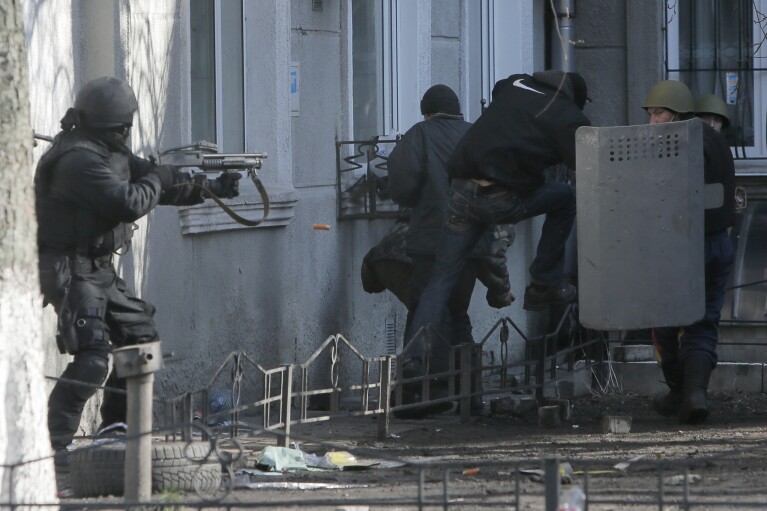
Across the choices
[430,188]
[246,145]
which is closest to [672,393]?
[430,188]

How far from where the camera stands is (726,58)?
14039mm

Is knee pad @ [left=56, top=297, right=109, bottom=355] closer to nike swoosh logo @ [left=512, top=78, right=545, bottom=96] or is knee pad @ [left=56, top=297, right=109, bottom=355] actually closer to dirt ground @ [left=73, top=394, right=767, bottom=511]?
dirt ground @ [left=73, top=394, right=767, bottom=511]

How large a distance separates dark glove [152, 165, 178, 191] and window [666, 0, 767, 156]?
712 centimetres

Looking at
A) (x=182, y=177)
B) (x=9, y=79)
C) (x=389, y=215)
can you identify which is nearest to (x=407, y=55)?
(x=389, y=215)

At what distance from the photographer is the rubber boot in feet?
31.1

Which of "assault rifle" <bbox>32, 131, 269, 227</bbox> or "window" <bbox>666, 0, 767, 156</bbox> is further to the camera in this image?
"window" <bbox>666, 0, 767, 156</bbox>

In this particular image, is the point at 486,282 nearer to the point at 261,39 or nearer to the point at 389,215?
the point at 389,215

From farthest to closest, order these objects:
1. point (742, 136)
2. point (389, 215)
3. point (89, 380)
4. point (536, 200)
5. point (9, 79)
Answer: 1. point (742, 136)
2. point (389, 215)
3. point (536, 200)
4. point (89, 380)
5. point (9, 79)

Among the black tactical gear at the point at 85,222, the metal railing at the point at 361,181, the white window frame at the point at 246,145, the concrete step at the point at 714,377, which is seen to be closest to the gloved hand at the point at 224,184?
the black tactical gear at the point at 85,222

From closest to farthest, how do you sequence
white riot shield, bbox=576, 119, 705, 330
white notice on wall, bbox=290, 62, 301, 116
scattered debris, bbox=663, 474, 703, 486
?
scattered debris, bbox=663, 474, 703, 486
white riot shield, bbox=576, 119, 705, 330
white notice on wall, bbox=290, 62, 301, 116

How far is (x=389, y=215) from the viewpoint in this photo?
37.1ft

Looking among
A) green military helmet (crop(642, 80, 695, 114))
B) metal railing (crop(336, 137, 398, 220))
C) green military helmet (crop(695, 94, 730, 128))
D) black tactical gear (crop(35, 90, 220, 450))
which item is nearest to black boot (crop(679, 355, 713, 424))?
green military helmet (crop(642, 80, 695, 114))

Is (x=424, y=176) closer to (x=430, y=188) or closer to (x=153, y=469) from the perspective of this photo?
(x=430, y=188)

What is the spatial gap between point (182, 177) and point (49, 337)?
1.07 m
